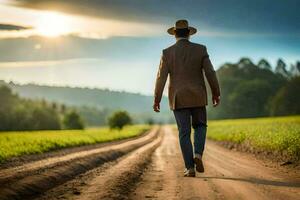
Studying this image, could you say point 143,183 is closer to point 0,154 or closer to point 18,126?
point 0,154

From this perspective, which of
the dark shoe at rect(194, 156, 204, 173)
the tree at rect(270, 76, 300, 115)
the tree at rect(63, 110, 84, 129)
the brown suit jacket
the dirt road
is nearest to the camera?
the dirt road

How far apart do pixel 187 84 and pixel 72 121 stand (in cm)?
10211

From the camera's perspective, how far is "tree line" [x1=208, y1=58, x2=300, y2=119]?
4471 inches

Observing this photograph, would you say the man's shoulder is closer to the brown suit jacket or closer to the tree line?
the brown suit jacket

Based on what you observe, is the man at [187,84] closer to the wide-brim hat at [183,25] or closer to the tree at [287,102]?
the wide-brim hat at [183,25]

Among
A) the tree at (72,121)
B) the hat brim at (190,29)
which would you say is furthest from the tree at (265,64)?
the hat brim at (190,29)

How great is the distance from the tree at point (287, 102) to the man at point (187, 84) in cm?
10499

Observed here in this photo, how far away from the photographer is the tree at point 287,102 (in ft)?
368

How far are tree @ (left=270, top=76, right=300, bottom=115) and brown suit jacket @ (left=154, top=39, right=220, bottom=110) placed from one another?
105 meters

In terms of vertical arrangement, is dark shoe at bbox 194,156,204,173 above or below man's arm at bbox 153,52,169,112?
below

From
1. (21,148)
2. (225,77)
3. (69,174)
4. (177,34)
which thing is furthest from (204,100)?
(225,77)

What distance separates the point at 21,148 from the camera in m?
20.6

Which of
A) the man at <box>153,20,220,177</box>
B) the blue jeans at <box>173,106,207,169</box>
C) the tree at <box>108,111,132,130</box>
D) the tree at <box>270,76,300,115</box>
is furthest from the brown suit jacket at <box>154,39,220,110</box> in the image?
the tree at <box>270,76,300,115</box>

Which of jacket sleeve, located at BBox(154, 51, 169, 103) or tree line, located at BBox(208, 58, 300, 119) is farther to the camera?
tree line, located at BBox(208, 58, 300, 119)
